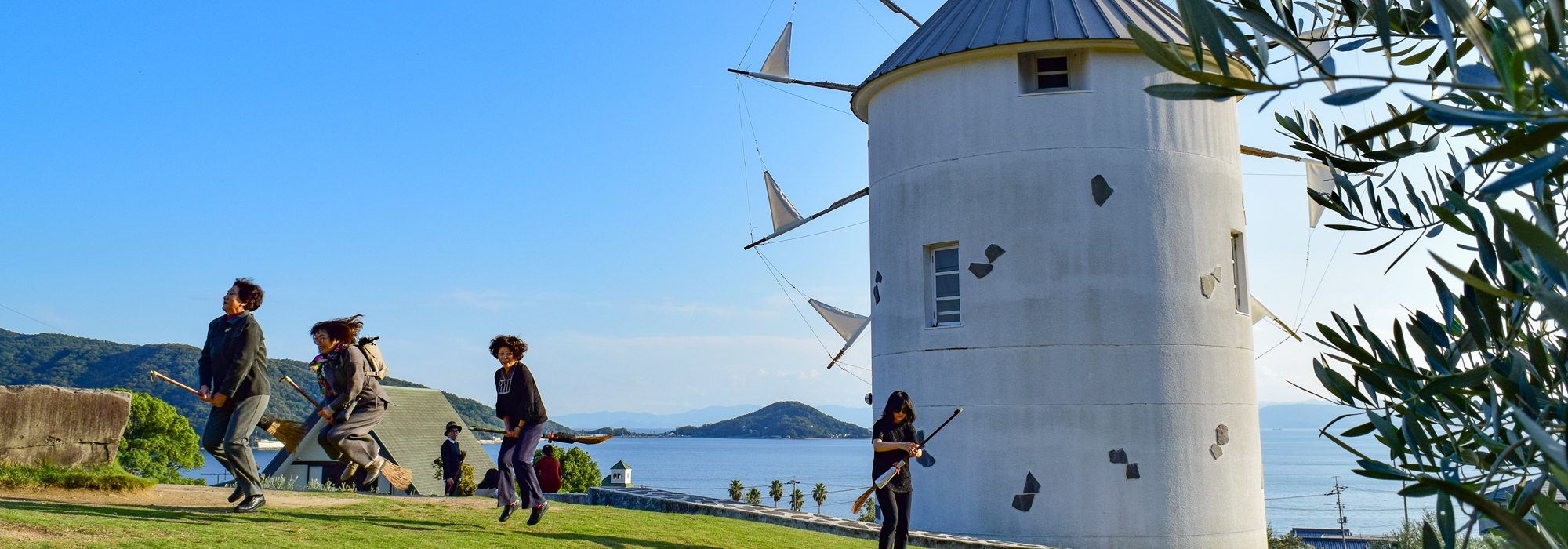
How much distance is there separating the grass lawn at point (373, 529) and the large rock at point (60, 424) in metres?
2.26

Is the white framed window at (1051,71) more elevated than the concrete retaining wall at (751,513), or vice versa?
the white framed window at (1051,71)

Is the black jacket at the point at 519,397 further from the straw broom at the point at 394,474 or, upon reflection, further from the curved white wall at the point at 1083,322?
the curved white wall at the point at 1083,322

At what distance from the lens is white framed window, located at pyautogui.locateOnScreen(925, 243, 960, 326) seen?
14.5 m

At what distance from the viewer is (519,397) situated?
10.2m

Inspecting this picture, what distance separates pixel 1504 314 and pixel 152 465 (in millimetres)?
37779

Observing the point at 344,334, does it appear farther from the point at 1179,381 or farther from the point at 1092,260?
the point at 1179,381

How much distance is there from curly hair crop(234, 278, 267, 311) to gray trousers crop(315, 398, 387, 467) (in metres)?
1.33

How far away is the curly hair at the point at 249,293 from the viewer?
991cm

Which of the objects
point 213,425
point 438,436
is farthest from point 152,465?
point 213,425

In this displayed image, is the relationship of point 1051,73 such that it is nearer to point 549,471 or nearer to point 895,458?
point 895,458

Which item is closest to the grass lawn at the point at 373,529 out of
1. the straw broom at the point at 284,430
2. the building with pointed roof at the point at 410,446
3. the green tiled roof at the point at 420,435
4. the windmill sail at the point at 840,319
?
the straw broom at the point at 284,430

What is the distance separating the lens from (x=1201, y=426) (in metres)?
13.7

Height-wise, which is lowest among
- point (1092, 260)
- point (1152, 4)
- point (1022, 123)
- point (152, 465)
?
point (152, 465)

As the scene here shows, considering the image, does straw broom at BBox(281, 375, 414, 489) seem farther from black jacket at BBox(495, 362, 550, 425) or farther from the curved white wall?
the curved white wall
